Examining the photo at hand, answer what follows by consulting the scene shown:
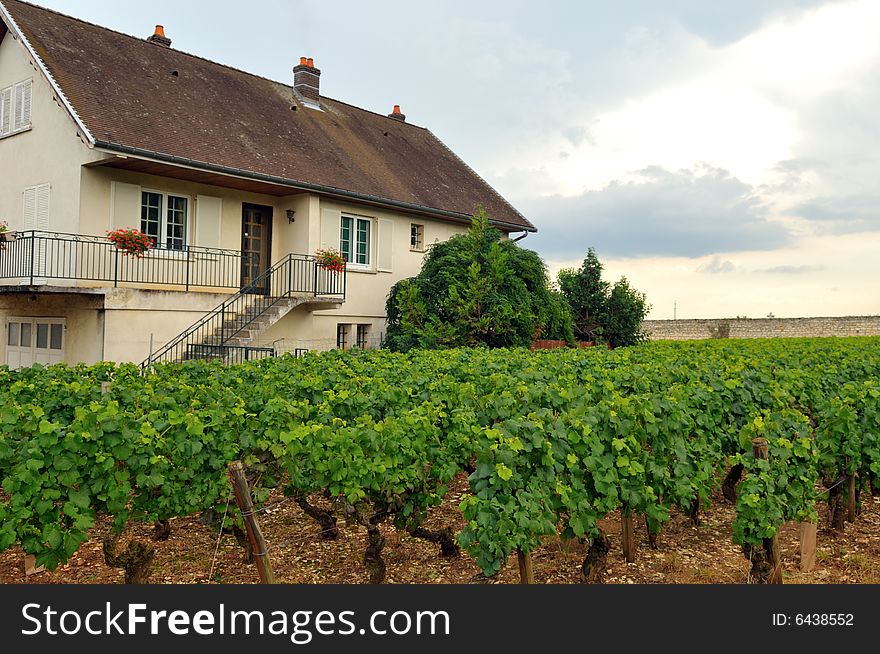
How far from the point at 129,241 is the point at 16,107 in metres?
6.20

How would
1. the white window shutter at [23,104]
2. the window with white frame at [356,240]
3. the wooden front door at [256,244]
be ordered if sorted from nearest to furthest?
the white window shutter at [23,104], the wooden front door at [256,244], the window with white frame at [356,240]

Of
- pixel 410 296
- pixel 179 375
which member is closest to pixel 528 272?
pixel 410 296

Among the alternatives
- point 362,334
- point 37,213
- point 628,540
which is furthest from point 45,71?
point 628,540

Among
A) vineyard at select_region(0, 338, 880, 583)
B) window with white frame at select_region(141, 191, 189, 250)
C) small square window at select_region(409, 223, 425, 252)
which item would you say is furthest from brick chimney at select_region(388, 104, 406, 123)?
vineyard at select_region(0, 338, 880, 583)

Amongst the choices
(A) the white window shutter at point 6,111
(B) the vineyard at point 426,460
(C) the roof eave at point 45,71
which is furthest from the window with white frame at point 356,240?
(B) the vineyard at point 426,460

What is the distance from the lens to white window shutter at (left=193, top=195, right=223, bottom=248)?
694 inches

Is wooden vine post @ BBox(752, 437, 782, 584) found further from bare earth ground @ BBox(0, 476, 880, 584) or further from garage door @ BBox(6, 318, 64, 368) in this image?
garage door @ BBox(6, 318, 64, 368)

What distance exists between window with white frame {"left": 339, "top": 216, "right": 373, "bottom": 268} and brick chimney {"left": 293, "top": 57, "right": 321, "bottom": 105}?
5.78 m

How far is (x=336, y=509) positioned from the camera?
20.2 feet

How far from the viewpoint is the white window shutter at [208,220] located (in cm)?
1762

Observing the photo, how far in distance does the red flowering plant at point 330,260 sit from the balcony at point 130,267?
10.9 inches

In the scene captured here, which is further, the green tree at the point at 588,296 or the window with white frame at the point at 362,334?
the green tree at the point at 588,296

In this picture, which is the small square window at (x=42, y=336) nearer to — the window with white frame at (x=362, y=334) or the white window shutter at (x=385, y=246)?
the window with white frame at (x=362, y=334)

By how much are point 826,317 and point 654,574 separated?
33.7 metres
